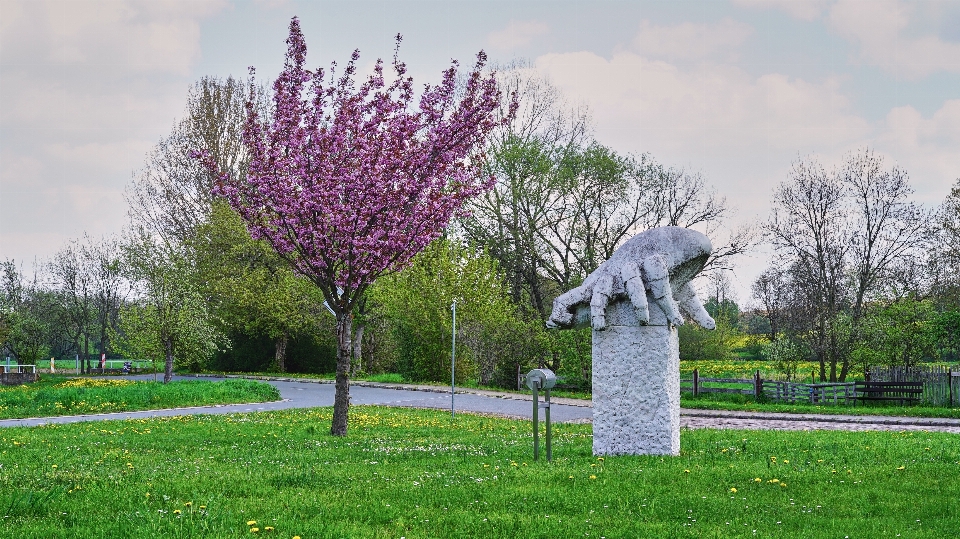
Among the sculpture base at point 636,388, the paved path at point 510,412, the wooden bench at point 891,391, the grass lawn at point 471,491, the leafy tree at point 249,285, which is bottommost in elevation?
the paved path at point 510,412

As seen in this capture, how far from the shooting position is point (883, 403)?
92.0 feet

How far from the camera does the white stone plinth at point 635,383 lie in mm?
10734

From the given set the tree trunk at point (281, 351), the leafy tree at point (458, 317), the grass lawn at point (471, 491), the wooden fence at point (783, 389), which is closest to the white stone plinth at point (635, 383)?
the grass lawn at point (471, 491)

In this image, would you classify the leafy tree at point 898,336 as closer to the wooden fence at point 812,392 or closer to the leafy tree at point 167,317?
the wooden fence at point 812,392

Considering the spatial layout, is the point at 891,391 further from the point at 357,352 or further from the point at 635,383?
the point at 357,352

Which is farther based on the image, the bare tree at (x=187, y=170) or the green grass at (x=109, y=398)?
the bare tree at (x=187, y=170)

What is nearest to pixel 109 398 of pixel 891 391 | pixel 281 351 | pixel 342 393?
pixel 342 393

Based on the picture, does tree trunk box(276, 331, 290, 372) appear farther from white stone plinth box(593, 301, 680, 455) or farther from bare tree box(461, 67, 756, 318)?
white stone plinth box(593, 301, 680, 455)

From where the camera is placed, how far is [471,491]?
7711mm

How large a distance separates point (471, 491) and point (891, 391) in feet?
81.6

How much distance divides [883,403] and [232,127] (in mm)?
39490

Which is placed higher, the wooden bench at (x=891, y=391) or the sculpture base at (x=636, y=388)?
the sculpture base at (x=636, y=388)

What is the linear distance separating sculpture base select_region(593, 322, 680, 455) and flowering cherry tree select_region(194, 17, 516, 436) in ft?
17.9

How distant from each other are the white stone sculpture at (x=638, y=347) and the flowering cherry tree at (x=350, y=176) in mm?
5077
